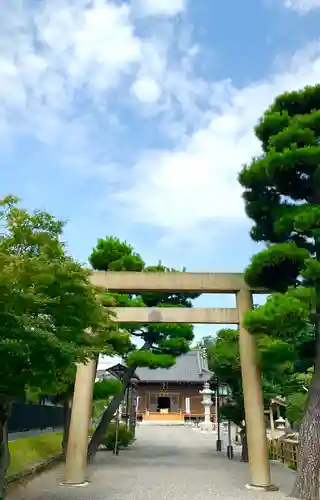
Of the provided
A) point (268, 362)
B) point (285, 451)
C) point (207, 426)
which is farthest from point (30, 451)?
point (207, 426)

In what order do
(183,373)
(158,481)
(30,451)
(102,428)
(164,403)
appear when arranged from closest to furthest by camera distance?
(158,481), (30,451), (102,428), (183,373), (164,403)

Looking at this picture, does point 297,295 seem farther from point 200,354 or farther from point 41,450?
point 200,354

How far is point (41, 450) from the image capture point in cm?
1206

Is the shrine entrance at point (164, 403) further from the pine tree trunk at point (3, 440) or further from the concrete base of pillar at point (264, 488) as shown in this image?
the pine tree trunk at point (3, 440)

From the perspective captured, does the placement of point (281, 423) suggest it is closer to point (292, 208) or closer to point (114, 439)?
point (114, 439)

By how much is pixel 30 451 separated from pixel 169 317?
191 inches

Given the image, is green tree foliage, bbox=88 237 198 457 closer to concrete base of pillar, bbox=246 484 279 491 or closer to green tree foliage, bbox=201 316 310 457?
green tree foliage, bbox=201 316 310 457

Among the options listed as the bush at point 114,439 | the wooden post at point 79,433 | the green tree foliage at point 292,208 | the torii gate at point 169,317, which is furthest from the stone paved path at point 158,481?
the bush at point 114,439

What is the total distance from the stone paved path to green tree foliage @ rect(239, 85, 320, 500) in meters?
1.26

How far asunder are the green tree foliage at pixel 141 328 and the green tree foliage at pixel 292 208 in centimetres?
513

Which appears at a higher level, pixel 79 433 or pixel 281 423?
pixel 281 423

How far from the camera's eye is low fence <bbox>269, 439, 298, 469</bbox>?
1281 centimetres

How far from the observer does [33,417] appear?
45.1 feet

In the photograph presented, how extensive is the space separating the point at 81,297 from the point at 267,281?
4408 mm
